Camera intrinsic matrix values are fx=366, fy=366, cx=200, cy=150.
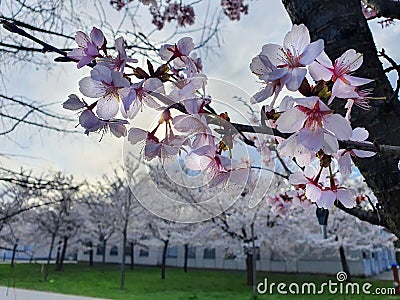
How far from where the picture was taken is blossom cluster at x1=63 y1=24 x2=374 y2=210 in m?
0.29

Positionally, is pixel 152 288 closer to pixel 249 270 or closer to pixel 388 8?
pixel 249 270

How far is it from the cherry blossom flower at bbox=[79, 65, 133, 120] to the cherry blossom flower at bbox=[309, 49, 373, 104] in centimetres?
17

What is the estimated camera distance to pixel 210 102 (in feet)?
1.19

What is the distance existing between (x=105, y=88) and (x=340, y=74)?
21 cm

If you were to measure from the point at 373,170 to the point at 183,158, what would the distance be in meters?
0.32

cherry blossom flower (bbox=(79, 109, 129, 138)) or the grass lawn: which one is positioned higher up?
cherry blossom flower (bbox=(79, 109, 129, 138))

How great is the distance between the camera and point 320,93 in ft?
1.00

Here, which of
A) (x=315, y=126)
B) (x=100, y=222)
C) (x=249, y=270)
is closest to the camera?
(x=315, y=126)

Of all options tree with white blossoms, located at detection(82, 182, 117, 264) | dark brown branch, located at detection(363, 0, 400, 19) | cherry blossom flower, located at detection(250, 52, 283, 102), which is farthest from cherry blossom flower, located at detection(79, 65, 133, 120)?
tree with white blossoms, located at detection(82, 182, 117, 264)

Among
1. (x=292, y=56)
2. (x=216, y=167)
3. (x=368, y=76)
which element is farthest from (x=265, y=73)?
(x=368, y=76)

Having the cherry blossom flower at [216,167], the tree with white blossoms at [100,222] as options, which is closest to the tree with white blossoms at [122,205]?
the tree with white blossoms at [100,222]

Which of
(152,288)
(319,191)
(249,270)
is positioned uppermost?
(319,191)

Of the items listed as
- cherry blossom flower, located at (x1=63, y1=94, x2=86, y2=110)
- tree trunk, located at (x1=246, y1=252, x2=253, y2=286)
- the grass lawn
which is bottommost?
the grass lawn

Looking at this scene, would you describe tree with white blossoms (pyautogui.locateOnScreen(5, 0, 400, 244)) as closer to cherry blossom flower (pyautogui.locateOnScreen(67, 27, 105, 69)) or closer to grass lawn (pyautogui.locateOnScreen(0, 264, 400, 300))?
cherry blossom flower (pyautogui.locateOnScreen(67, 27, 105, 69))
